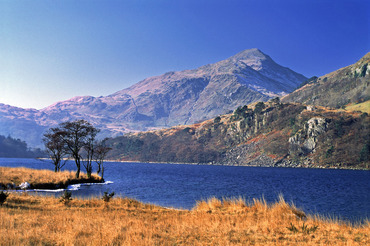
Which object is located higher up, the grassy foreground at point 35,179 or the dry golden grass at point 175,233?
the dry golden grass at point 175,233

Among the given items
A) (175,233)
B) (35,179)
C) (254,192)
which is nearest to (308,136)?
(254,192)

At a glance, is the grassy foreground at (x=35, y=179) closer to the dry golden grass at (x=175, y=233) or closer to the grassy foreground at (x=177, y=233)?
the grassy foreground at (x=177, y=233)

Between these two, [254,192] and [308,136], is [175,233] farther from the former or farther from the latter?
[308,136]

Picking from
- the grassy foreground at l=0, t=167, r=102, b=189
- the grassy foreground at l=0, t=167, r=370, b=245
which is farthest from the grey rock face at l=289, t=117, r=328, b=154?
the grassy foreground at l=0, t=167, r=370, b=245

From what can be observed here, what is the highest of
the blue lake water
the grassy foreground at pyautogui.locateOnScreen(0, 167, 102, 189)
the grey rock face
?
the grey rock face

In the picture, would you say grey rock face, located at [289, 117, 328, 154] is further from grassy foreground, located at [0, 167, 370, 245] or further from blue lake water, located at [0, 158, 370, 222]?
grassy foreground, located at [0, 167, 370, 245]

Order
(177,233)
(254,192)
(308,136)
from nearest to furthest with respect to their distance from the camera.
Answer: (177,233), (254,192), (308,136)

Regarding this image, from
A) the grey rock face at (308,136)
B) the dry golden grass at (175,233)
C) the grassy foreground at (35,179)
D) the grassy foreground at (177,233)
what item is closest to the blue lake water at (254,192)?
the grassy foreground at (35,179)

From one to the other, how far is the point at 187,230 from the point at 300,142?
177 meters

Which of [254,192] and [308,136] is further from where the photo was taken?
[308,136]

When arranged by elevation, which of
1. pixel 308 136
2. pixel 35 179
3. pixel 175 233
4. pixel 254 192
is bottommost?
pixel 254 192

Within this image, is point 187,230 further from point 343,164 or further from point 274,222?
point 343,164

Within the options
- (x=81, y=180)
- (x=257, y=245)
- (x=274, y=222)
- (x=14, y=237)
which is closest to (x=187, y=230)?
(x=257, y=245)

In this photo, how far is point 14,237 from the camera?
36.4ft
